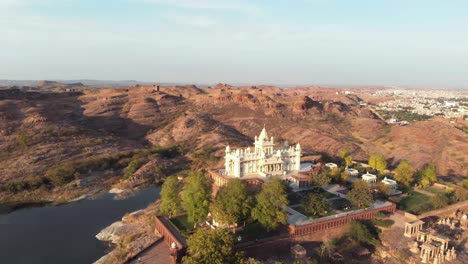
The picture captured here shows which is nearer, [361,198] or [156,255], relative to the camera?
[156,255]

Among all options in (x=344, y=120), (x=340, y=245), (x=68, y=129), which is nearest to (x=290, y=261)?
(x=340, y=245)

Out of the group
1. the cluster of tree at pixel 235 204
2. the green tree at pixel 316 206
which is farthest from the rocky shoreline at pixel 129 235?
the green tree at pixel 316 206

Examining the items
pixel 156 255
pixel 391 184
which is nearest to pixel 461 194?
pixel 391 184

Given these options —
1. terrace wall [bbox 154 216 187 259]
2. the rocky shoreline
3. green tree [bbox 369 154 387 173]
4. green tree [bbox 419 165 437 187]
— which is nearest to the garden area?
green tree [bbox 419 165 437 187]

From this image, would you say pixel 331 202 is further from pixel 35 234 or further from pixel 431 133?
pixel 431 133

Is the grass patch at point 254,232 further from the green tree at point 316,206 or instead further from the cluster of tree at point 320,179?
the cluster of tree at point 320,179

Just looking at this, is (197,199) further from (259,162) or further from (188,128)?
(188,128)

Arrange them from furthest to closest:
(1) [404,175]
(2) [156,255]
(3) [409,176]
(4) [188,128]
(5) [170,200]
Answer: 1. (4) [188,128]
2. (1) [404,175]
3. (3) [409,176]
4. (5) [170,200]
5. (2) [156,255]
